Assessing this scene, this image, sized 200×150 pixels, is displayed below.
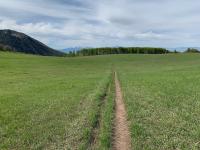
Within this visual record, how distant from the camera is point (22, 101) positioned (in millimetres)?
23312

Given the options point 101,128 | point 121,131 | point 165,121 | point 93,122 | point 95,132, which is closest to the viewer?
point 95,132

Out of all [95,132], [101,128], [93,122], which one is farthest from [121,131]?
[93,122]

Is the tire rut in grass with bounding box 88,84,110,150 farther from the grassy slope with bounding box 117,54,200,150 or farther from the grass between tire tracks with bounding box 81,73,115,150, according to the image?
the grassy slope with bounding box 117,54,200,150

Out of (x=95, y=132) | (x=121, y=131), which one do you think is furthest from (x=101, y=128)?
(x=121, y=131)

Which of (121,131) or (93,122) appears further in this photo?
(93,122)

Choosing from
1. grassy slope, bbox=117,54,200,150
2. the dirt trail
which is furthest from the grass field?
the dirt trail

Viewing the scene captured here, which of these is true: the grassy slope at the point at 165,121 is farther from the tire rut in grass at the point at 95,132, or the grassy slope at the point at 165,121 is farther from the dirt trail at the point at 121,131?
the tire rut in grass at the point at 95,132

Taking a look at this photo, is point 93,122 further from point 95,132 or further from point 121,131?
point 121,131

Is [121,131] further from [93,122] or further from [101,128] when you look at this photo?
[93,122]

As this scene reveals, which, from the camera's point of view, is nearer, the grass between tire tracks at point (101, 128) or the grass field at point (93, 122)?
the grass between tire tracks at point (101, 128)

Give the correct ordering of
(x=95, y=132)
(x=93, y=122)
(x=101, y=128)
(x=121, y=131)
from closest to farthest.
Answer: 1. (x=95, y=132)
2. (x=121, y=131)
3. (x=101, y=128)
4. (x=93, y=122)

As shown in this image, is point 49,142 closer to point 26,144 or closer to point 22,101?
point 26,144

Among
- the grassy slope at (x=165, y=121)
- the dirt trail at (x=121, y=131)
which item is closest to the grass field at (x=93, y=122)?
Result: the grassy slope at (x=165, y=121)

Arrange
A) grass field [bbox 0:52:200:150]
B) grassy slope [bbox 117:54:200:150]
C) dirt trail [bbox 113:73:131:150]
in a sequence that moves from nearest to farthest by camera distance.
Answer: dirt trail [bbox 113:73:131:150]
grassy slope [bbox 117:54:200:150]
grass field [bbox 0:52:200:150]
